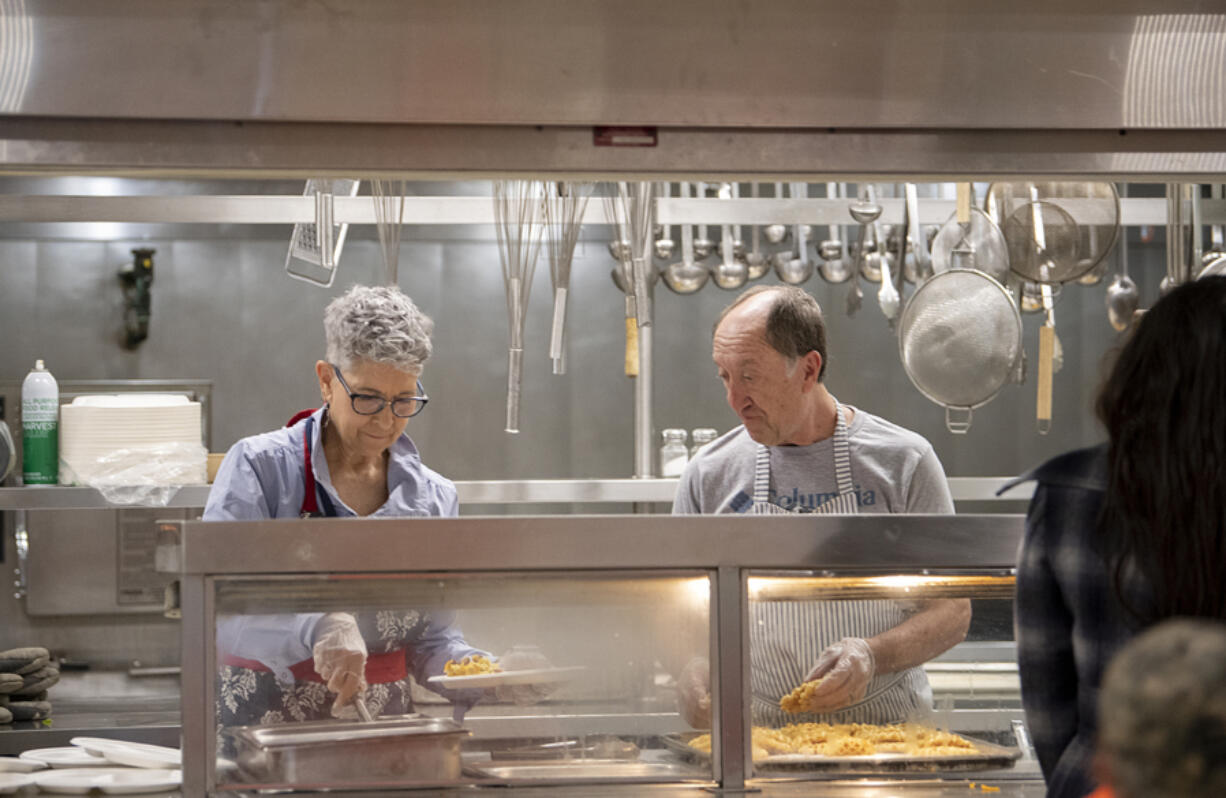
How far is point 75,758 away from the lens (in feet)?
6.01

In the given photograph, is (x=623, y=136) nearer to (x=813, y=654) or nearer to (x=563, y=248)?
(x=813, y=654)

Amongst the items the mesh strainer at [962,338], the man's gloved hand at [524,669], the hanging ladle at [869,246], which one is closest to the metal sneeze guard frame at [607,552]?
the man's gloved hand at [524,669]

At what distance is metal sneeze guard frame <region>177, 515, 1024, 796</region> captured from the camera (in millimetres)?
1534

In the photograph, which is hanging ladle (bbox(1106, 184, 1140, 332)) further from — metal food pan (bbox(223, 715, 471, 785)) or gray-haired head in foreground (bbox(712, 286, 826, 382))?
metal food pan (bbox(223, 715, 471, 785))

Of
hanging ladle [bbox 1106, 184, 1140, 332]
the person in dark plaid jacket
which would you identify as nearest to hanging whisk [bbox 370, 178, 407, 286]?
the person in dark plaid jacket

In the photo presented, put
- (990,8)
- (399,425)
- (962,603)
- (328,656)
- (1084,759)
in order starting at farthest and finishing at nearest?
(399,425), (962,603), (328,656), (990,8), (1084,759)

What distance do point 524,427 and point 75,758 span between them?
8.68 ft

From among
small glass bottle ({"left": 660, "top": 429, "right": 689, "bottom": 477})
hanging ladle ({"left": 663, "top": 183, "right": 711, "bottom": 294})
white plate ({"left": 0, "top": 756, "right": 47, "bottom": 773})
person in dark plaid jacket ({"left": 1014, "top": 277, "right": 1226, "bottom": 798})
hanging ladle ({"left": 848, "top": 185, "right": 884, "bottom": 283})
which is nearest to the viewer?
person in dark plaid jacket ({"left": 1014, "top": 277, "right": 1226, "bottom": 798})

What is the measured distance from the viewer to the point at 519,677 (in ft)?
5.23

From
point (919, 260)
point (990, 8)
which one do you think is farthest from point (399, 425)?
point (919, 260)

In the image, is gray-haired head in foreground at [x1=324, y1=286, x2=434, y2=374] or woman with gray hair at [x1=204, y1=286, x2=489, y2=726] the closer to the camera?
woman with gray hair at [x1=204, y1=286, x2=489, y2=726]

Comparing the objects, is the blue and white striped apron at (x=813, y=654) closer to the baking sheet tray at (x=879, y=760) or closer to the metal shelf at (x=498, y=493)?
the baking sheet tray at (x=879, y=760)

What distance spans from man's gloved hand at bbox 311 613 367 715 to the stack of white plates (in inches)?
70.4

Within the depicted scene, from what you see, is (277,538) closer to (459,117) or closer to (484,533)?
(484,533)
